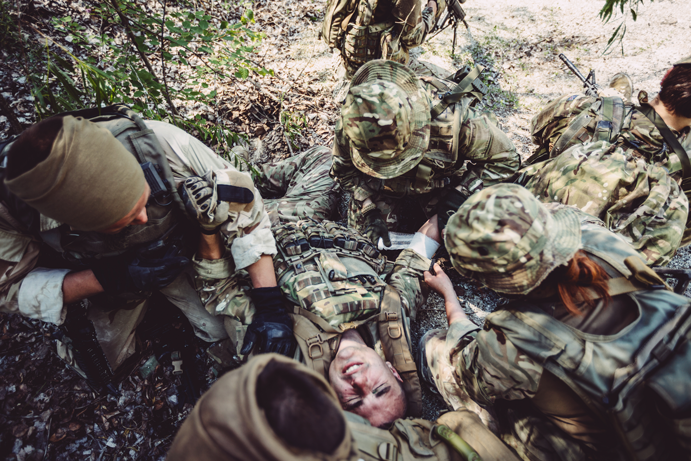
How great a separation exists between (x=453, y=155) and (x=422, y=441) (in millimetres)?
2362

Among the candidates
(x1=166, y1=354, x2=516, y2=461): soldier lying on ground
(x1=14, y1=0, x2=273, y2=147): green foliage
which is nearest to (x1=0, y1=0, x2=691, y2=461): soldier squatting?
(x1=166, y1=354, x2=516, y2=461): soldier lying on ground

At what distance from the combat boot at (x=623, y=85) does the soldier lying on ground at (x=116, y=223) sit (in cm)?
445

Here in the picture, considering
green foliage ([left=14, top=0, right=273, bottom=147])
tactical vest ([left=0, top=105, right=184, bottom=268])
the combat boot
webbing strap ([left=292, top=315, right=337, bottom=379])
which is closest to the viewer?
tactical vest ([left=0, top=105, right=184, bottom=268])

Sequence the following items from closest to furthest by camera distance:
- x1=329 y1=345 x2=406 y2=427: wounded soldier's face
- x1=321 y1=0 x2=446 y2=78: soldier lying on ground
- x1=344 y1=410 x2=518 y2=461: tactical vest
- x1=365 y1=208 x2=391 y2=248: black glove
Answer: x1=344 y1=410 x2=518 y2=461: tactical vest
x1=329 y1=345 x2=406 y2=427: wounded soldier's face
x1=365 y1=208 x2=391 y2=248: black glove
x1=321 y1=0 x2=446 y2=78: soldier lying on ground

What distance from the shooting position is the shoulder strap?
251 centimetres

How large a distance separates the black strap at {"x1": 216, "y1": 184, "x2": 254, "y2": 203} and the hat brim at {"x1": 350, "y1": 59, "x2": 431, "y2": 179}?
1101 millimetres

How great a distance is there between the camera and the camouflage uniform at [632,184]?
2.64m

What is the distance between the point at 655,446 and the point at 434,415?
60.9 inches

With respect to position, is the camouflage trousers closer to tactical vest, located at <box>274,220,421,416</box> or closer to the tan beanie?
tactical vest, located at <box>274,220,421,416</box>

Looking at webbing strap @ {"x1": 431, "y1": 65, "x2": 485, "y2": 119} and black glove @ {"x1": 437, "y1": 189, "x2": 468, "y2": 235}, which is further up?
webbing strap @ {"x1": 431, "y1": 65, "x2": 485, "y2": 119}

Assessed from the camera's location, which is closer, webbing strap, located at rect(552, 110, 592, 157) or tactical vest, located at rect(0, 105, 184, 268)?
tactical vest, located at rect(0, 105, 184, 268)

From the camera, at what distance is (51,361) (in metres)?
2.87

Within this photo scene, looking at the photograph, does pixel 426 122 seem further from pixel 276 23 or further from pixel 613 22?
pixel 613 22

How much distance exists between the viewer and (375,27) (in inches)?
169
